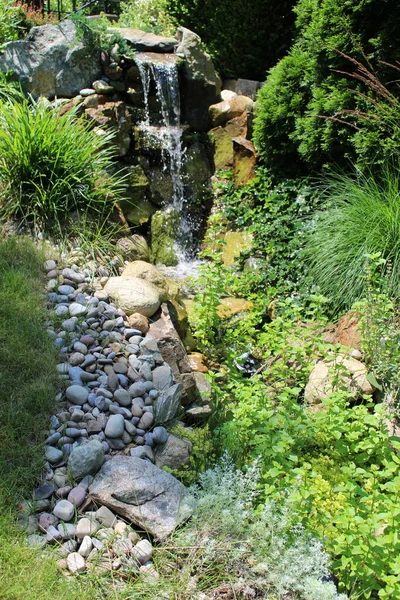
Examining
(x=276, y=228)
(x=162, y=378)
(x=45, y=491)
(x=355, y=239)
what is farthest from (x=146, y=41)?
(x=45, y=491)

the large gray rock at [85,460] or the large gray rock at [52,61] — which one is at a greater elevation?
the large gray rock at [52,61]

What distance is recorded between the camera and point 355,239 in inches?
177

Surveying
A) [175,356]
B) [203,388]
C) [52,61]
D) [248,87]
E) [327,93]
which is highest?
[327,93]

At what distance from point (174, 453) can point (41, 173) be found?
8.17ft

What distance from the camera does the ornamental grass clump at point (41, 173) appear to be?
452cm

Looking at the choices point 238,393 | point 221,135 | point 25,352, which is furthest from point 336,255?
point 221,135

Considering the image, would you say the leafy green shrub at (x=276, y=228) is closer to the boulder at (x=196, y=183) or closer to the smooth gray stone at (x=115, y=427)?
the boulder at (x=196, y=183)

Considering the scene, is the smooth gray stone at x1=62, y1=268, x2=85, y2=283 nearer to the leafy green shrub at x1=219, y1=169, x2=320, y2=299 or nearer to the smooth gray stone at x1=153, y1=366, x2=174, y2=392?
the smooth gray stone at x1=153, y1=366, x2=174, y2=392

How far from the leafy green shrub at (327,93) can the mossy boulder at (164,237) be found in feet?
4.16

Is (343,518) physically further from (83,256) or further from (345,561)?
(83,256)

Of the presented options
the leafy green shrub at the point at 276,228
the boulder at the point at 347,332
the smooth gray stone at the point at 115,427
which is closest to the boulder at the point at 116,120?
the leafy green shrub at the point at 276,228

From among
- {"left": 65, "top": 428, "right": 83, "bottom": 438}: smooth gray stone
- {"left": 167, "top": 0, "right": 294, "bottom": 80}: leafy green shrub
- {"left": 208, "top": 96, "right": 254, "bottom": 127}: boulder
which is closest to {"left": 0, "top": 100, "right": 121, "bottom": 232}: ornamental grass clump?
{"left": 65, "top": 428, "right": 83, "bottom": 438}: smooth gray stone

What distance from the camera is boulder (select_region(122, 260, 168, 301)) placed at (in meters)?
4.33

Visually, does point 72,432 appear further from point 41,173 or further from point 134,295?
point 41,173
